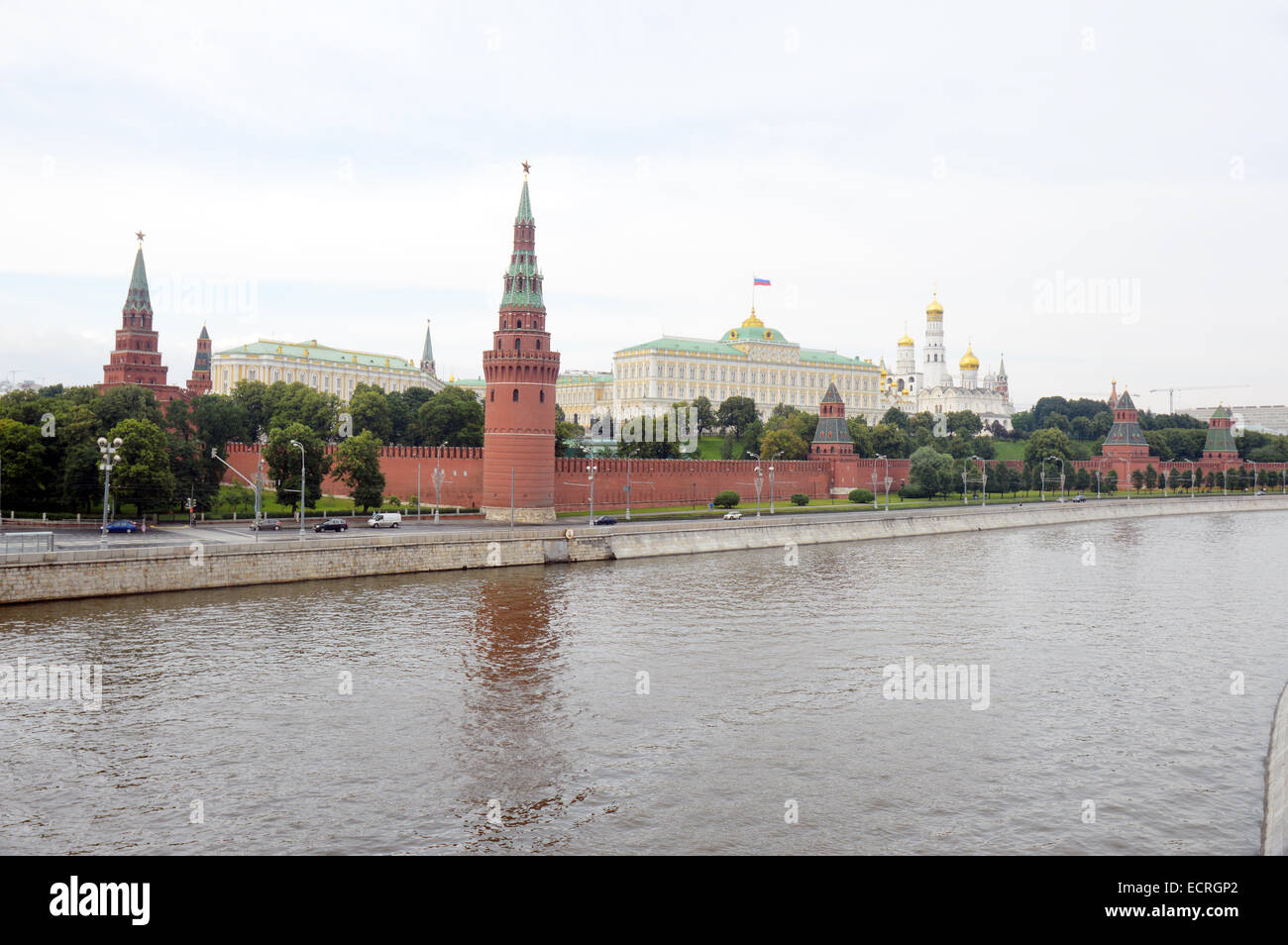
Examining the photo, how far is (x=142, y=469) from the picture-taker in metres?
46.3

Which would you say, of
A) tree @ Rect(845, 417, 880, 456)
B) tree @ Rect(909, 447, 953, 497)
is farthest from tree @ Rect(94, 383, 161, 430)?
tree @ Rect(845, 417, 880, 456)

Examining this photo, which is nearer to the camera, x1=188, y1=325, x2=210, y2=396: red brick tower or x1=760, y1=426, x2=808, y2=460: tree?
x1=760, y1=426, x2=808, y2=460: tree

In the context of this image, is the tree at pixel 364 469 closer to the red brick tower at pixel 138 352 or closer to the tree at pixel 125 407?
the tree at pixel 125 407

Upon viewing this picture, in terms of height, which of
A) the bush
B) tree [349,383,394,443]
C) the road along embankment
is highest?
tree [349,383,394,443]

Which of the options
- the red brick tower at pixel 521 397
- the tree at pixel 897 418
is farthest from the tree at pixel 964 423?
the red brick tower at pixel 521 397

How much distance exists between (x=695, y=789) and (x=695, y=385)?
119079mm

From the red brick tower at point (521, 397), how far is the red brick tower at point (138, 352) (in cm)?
3623

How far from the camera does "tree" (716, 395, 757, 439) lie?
111500 mm

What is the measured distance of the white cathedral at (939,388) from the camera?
175250mm

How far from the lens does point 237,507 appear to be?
54438 millimetres

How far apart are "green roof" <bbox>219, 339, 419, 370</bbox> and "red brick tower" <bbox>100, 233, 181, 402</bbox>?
47.0 metres

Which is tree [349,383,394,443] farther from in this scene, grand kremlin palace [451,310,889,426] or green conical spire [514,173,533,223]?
grand kremlin palace [451,310,889,426]
